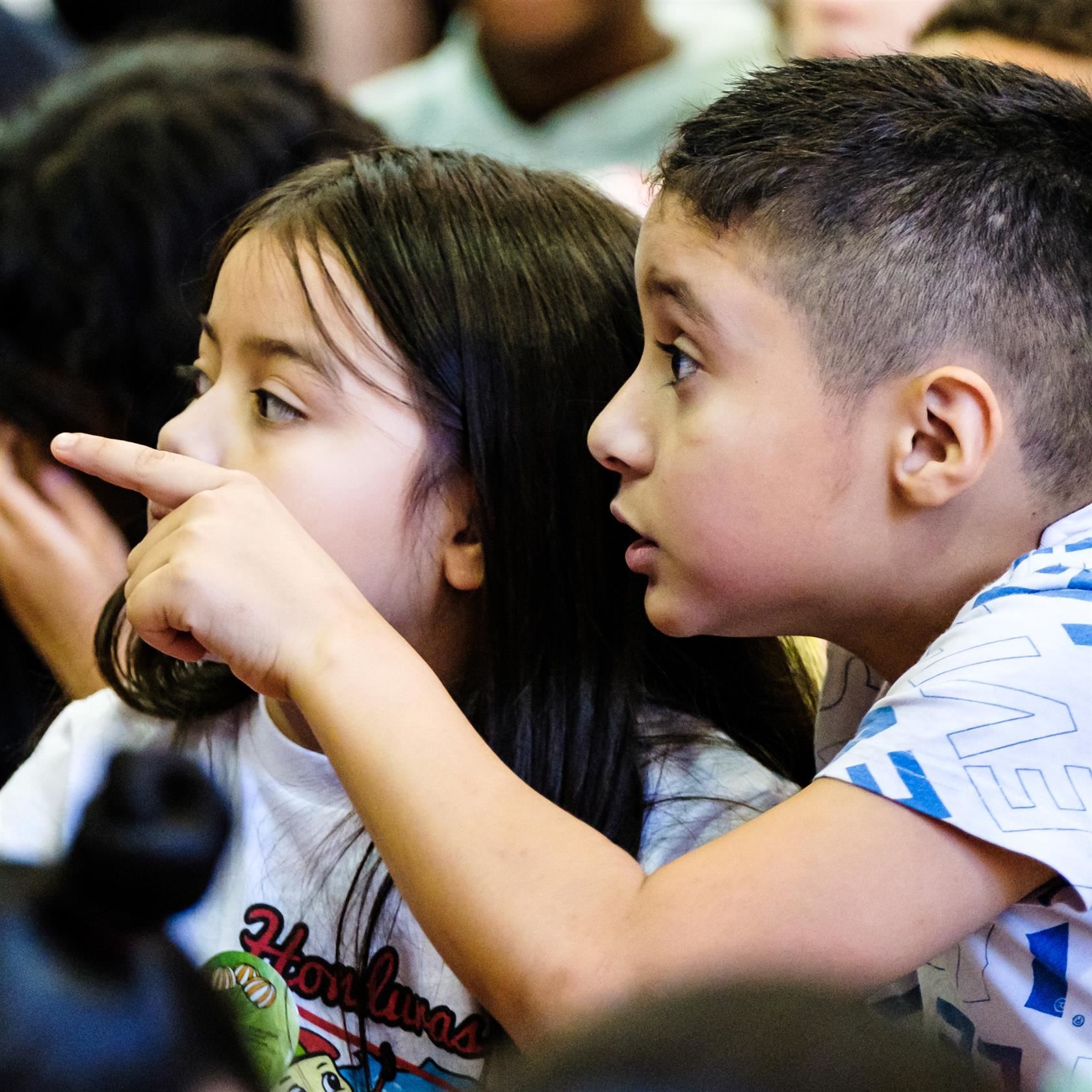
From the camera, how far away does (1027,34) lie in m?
1.42

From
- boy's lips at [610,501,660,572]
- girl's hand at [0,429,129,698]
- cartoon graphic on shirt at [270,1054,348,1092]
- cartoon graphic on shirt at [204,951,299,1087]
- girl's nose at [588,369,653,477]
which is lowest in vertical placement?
cartoon graphic on shirt at [270,1054,348,1092]

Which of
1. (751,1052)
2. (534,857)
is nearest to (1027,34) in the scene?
(534,857)

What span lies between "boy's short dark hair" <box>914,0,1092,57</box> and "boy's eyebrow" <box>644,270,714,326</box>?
0.79 metres

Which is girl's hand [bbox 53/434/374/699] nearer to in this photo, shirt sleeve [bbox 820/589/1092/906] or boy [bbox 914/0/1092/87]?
shirt sleeve [bbox 820/589/1092/906]

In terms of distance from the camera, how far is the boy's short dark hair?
139cm

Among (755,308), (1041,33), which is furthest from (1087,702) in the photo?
(1041,33)

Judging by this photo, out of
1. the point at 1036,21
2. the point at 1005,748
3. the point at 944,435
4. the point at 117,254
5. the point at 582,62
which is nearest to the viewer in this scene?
the point at 1005,748

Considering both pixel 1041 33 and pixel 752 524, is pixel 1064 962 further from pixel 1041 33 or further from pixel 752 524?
pixel 1041 33

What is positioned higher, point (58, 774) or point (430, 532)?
point (430, 532)

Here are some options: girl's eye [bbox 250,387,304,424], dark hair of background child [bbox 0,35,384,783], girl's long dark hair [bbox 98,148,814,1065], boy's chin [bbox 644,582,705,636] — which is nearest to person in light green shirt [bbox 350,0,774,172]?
dark hair of background child [bbox 0,35,384,783]

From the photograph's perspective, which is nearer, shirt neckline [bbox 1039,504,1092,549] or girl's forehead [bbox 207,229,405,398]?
shirt neckline [bbox 1039,504,1092,549]

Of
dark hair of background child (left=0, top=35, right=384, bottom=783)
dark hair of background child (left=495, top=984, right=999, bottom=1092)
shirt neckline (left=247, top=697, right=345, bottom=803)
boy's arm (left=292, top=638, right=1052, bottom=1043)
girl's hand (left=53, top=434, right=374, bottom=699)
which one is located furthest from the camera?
dark hair of background child (left=0, top=35, right=384, bottom=783)

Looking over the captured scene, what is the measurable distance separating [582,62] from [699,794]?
5.07 feet

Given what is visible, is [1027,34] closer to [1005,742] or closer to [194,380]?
[194,380]
